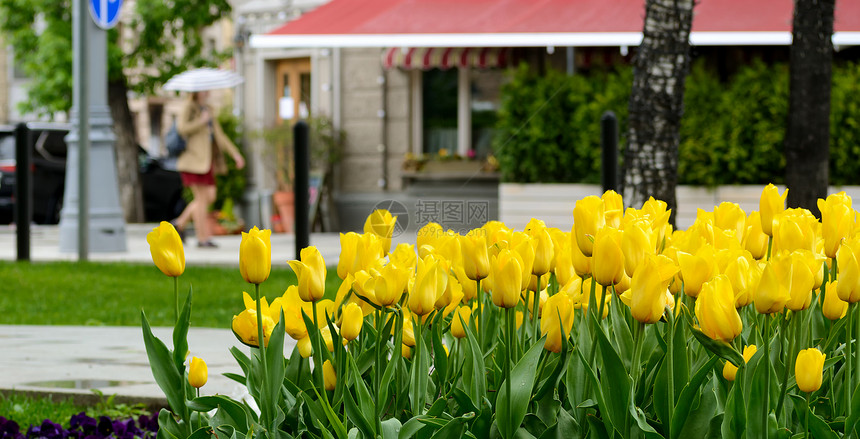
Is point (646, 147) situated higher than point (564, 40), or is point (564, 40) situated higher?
point (564, 40)

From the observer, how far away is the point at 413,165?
1585 cm

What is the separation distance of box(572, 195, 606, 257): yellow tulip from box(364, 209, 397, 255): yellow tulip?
398mm

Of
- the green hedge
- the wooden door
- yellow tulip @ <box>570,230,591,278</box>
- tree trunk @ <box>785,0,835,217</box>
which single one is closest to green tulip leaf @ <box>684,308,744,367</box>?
yellow tulip @ <box>570,230,591,278</box>

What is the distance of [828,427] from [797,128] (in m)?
7.04

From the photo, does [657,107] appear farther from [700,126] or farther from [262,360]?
[262,360]

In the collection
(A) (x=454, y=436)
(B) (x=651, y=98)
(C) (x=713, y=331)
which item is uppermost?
(B) (x=651, y=98)

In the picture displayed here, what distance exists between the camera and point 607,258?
1708 millimetres

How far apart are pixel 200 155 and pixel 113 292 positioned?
13.6 feet

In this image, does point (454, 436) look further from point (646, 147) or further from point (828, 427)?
point (646, 147)

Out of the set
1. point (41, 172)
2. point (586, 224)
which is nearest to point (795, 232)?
point (586, 224)

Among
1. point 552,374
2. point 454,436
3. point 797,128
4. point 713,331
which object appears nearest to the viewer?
point 713,331

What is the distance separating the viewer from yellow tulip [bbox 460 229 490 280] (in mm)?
1818

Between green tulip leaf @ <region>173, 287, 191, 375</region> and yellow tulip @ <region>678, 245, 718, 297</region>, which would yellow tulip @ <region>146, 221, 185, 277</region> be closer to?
green tulip leaf @ <region>173, 287, 191, 375</region>

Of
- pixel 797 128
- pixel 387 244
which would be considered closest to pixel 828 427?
pixel 387 244
